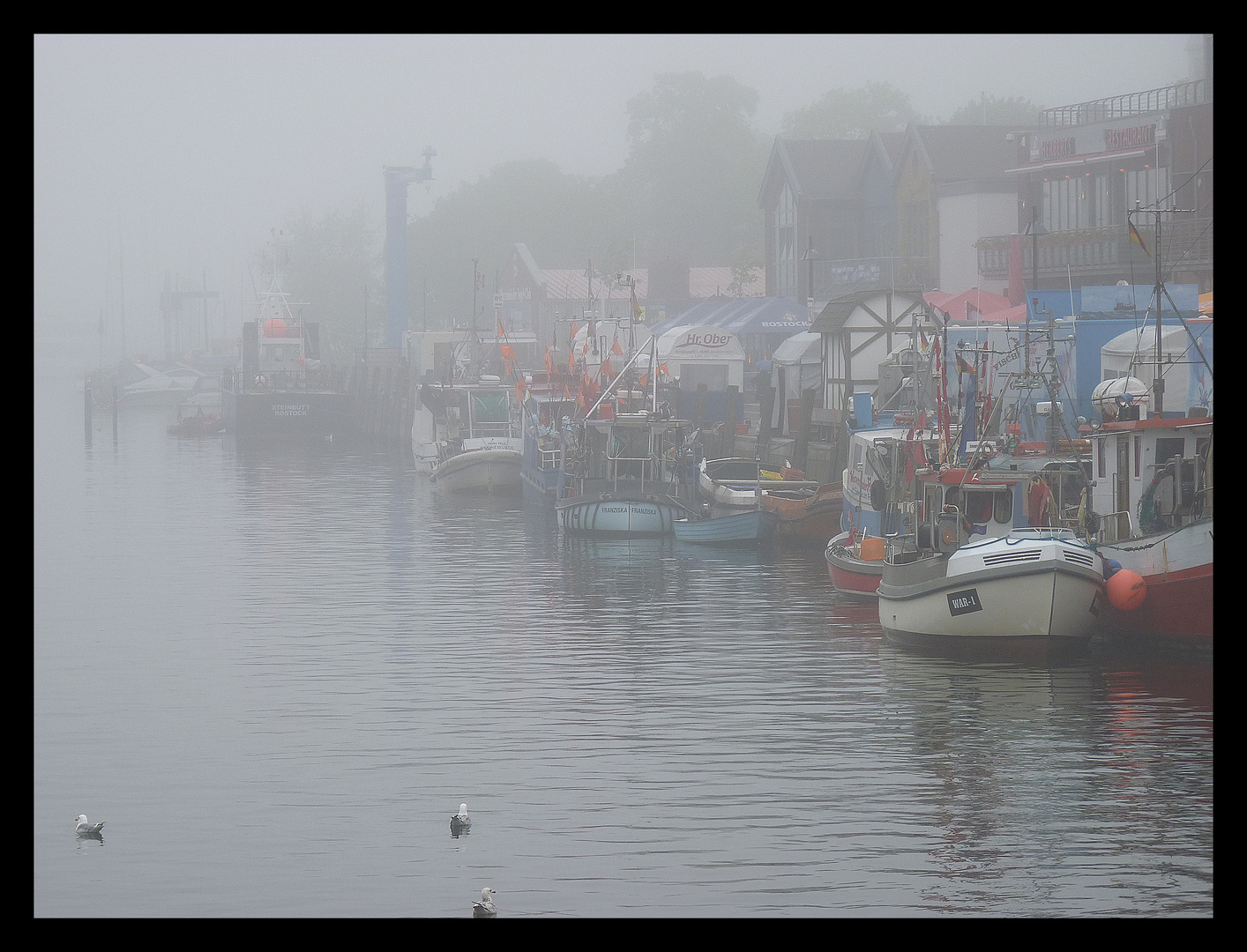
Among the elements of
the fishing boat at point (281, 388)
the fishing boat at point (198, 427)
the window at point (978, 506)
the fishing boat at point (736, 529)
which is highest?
the fishing boat at point (281, 388)

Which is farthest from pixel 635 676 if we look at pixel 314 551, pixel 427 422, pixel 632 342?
pixel 427 422

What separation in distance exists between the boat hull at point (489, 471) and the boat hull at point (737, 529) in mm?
16412

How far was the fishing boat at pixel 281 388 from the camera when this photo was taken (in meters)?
92.7

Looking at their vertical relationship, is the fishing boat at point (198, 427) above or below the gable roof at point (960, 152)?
below

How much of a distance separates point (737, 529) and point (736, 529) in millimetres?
37

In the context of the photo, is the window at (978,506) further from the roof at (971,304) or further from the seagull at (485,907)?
the roof at (971,304)

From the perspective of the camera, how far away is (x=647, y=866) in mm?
16375

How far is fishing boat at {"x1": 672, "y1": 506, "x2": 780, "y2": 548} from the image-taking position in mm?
42250

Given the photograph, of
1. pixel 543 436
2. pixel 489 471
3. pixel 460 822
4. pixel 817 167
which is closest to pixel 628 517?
Answer: pixel 543 436

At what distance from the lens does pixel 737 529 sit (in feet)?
139

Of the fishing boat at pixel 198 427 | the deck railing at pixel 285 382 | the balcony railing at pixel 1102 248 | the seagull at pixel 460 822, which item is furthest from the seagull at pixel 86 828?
the fishing boat at pixel 198 427

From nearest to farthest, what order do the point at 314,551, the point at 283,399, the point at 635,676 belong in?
the point at 635,676, the point at 314,551, the point at 283,399
